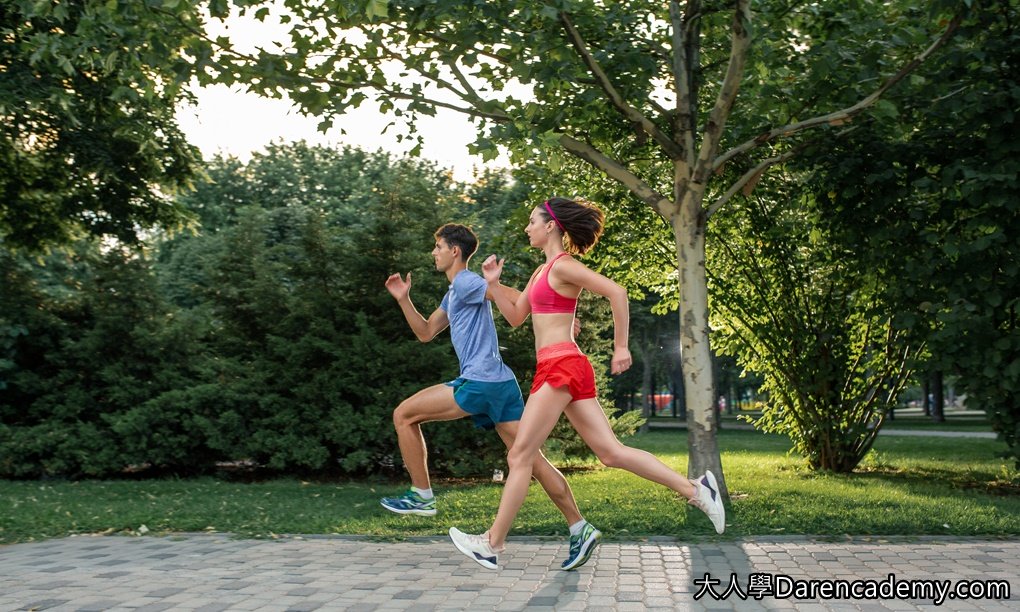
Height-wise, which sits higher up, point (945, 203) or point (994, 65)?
point (994, 65)

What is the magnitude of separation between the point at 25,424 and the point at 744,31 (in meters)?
12.3

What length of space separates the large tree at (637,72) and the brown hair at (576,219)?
240 cm

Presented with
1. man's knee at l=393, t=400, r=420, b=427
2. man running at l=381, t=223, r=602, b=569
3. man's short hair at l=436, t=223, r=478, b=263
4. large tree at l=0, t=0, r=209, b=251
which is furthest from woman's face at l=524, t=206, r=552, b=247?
large tree at l=0, t=0, r=209, b=251

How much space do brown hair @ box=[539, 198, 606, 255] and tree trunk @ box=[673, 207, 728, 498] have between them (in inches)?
137

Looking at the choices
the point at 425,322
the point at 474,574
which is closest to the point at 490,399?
the point at 425,322

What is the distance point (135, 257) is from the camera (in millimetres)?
15641

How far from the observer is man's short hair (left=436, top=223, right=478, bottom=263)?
6.57m

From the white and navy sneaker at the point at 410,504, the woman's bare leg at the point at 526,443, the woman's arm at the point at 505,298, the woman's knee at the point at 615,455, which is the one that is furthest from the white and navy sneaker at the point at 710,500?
the white and navy sneaker at the point at 410,504

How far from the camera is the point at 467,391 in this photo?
246 inches

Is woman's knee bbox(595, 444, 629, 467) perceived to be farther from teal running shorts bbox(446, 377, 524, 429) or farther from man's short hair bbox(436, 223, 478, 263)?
man's short hair bbox(436, 223, 478, 263)

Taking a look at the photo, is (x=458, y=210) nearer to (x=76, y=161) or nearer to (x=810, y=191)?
(x=810, y=191)

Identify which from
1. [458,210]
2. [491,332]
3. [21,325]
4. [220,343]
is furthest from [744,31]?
[21,325]

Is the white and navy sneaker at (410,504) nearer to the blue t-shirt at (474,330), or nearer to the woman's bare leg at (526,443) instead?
the blue t-shirt at (474,330)

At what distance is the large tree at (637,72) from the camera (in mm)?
8773
